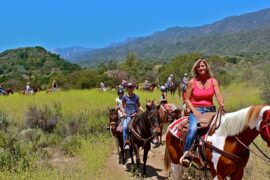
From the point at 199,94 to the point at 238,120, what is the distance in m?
0.97

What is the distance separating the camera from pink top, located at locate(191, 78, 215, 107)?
7746 mm

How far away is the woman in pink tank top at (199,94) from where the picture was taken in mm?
7746

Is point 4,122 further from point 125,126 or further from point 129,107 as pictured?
point 129,107

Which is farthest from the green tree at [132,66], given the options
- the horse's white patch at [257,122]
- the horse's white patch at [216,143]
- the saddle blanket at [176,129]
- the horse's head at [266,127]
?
the horse's head at [266,127]

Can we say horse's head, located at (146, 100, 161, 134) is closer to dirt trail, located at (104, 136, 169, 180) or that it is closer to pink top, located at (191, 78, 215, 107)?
dirt trail, located at (104, 136, 169, 180)

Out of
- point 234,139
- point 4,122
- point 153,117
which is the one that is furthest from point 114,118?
point 234,139

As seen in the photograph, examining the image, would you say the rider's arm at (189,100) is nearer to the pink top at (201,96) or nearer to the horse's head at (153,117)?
the pink top at (201,96)

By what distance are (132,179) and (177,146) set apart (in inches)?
89.9

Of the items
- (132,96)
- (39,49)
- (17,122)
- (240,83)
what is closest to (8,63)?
(39,49)

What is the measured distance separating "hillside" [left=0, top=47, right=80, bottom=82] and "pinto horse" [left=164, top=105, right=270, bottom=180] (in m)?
94.2

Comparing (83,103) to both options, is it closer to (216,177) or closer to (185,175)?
(185,175)

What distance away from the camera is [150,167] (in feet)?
42.1

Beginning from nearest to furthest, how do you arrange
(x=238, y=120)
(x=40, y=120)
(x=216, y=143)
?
(x=238, y=120) → (x=216, y=143) → (x=40, y=120)

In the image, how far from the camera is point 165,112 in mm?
15734
